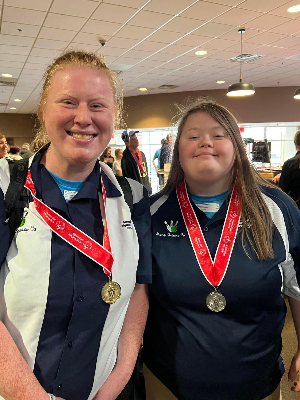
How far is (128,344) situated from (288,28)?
5.67 metres

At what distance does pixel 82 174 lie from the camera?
1.13 m

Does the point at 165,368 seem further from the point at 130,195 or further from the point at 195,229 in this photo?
the point at 130,195

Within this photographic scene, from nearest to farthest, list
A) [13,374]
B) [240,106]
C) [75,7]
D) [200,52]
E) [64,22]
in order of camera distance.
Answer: [13,374] < [75,7] < [64,22] < [200,52] < [240,106]

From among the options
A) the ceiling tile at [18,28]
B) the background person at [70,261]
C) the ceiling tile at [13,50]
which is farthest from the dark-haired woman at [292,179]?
the ceiling tile at [13,50]

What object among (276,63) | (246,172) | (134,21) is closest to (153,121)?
(276,63)

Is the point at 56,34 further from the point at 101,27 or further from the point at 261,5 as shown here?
the point at 261,5

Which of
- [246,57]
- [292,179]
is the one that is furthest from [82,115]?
[246,57]

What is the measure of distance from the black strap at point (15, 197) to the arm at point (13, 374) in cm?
29

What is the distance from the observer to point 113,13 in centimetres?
450

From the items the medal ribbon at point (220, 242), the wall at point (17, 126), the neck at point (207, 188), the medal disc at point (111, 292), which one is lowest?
the medal disc at point (111, 292)

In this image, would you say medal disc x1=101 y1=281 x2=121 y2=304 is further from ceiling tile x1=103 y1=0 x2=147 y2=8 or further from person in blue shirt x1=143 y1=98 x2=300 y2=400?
ceiling tile x1=103 y1=0 x2=147 y2=8

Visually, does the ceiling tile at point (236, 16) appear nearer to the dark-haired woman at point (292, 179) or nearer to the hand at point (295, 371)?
the dark-haired woman at point (292, 179)

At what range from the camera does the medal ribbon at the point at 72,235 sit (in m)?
1.02

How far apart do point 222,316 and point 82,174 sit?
2.35 ft
